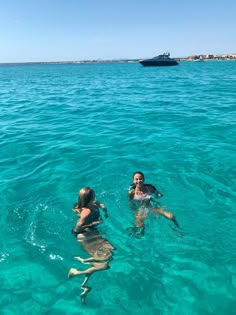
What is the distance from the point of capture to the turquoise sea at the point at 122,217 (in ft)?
17.4

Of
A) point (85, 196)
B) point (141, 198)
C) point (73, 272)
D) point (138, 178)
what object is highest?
point (85, 196)

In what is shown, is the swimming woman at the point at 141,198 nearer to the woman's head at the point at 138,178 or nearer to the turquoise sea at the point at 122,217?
the woman's head at the point at 138,178

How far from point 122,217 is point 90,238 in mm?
1432

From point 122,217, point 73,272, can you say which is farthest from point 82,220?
point 122,217

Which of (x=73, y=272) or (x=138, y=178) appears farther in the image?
(x=138, y=178)

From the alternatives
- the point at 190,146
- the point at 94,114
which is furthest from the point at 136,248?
the point at 94,114

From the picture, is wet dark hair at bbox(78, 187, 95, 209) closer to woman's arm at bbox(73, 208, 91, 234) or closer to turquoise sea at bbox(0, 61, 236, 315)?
woman's arm at bbox(73, 208, 91, 234)

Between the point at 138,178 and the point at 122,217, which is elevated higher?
the point at 138,178

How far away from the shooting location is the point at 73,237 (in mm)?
6652

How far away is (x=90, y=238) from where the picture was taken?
20.1 ft

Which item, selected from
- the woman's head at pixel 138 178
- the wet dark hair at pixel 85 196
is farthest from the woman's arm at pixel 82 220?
the woman's head at pixel 138 178

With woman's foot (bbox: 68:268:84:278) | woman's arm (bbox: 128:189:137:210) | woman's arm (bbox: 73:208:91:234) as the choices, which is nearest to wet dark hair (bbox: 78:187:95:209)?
woman's arm (bbox: 73:208:91:234)

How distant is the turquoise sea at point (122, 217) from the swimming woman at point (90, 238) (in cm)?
17

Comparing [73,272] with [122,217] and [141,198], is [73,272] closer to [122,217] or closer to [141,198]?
[122,217]
